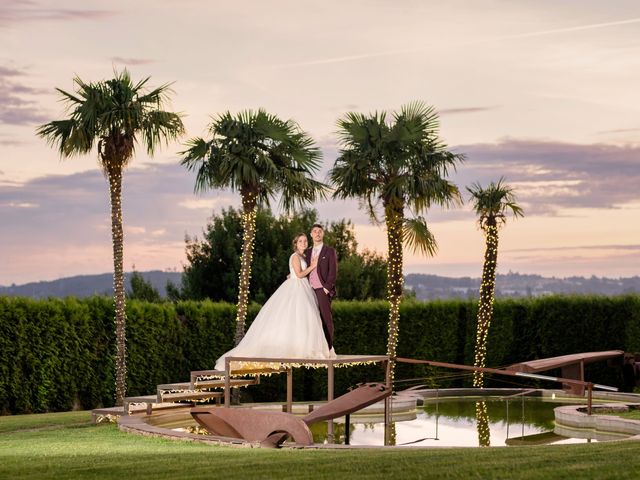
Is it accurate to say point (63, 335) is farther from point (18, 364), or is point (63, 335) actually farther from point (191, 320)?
point (191, 320)

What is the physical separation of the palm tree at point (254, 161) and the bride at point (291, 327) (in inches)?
187

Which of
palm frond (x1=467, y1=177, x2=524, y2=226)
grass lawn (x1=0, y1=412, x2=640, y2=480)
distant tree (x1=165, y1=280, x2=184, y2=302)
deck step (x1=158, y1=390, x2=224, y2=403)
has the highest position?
palm frond (x1=467, y1=177, x2=524, y2=226)

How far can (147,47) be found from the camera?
2277cm

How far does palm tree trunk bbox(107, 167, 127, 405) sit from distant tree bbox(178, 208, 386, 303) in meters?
23.3

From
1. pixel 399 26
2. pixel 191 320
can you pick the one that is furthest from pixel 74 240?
pixel 399 26

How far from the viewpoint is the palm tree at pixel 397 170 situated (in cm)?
2548

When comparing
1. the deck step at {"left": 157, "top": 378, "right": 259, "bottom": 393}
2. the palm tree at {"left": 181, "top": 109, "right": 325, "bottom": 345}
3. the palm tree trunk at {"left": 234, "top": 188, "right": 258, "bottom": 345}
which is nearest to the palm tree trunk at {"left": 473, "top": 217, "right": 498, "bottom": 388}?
the palm tree at {"left": 181, "top": 109, "right": 325, "bottom": 345}

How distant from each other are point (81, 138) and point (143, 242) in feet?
40.7

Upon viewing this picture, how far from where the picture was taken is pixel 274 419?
14164 millimetres

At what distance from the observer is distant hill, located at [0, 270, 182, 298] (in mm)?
23520

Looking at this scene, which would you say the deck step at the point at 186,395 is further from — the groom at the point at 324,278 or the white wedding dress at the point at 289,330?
the groom at the point at 324,278

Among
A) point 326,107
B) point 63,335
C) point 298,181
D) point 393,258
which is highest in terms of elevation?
point 326,107

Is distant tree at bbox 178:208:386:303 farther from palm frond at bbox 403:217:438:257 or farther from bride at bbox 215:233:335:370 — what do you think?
bride at bbox 215:233:335:370

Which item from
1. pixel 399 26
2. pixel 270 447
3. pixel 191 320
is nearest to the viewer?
pixel 270 447
